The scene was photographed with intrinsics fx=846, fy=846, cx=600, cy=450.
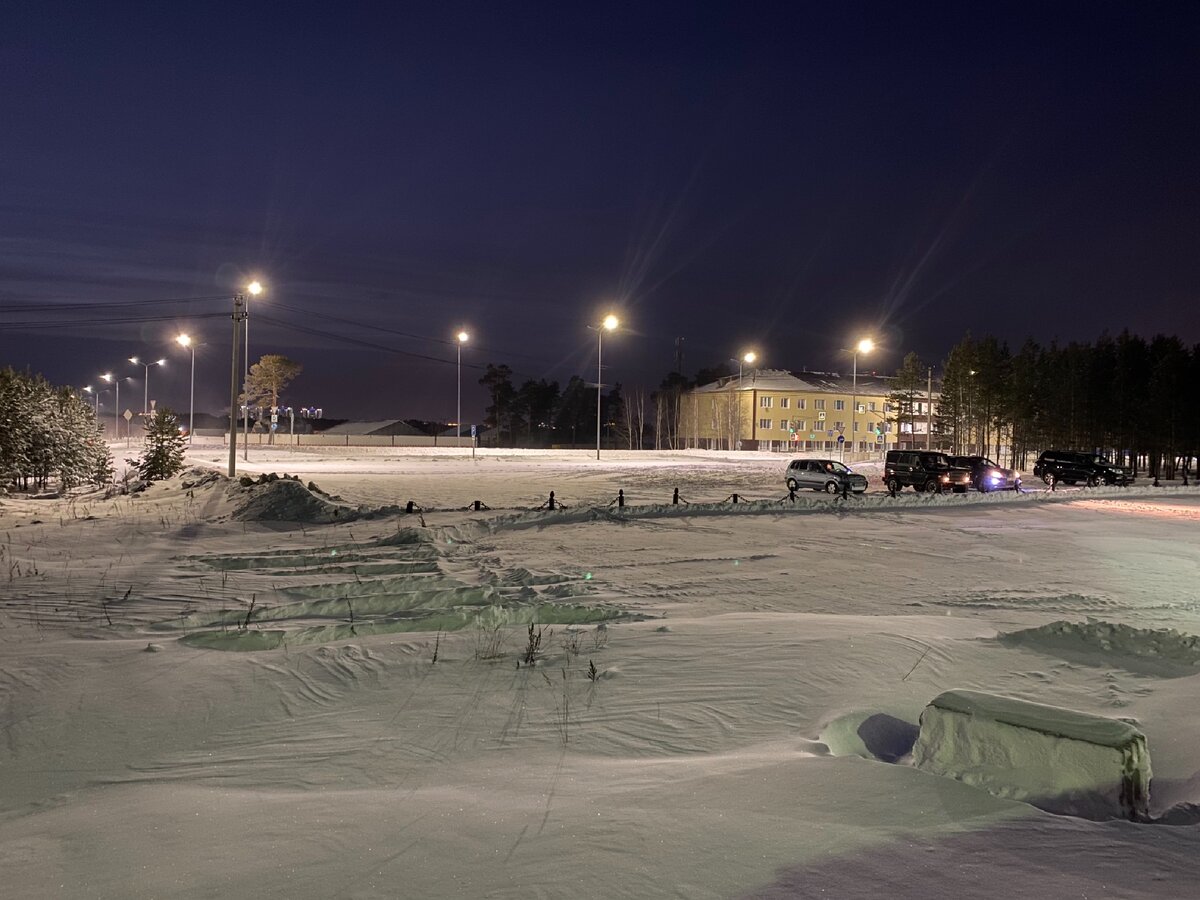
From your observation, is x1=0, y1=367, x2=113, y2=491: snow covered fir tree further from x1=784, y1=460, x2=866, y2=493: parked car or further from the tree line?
the tree line

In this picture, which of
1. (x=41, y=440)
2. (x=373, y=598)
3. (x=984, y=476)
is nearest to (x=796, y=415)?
(x=984, y=476)

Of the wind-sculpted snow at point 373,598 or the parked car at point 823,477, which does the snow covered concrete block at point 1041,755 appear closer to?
the wind-sculpted snow at point 373,598

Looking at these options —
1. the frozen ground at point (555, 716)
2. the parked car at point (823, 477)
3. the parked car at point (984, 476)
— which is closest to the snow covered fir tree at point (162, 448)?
the frozen ground at point (555, 716)

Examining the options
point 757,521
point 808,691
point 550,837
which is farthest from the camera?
point 757,521

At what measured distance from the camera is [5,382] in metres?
33.1

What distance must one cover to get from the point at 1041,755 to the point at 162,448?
38.9 meters

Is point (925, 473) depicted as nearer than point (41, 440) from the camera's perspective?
No

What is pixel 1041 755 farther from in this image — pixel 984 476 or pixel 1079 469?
pixel 1079 469

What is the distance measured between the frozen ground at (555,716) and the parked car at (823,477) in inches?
770

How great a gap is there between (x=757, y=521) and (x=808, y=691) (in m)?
15.3

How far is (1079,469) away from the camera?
4366cm

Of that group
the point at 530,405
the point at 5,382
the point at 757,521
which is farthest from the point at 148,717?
the point at 530,405

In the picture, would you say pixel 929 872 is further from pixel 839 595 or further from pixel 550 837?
pixel 839 595

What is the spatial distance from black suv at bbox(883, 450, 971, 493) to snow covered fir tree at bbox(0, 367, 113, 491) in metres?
33.9
